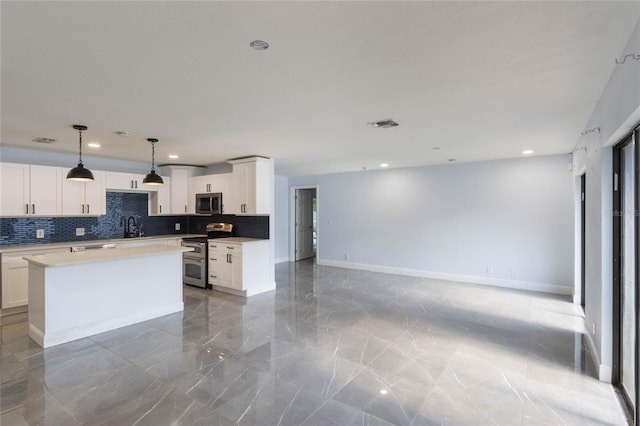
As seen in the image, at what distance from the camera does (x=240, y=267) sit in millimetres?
5516

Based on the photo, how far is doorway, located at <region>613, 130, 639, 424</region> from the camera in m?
2.32

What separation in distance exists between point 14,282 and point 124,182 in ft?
7.32

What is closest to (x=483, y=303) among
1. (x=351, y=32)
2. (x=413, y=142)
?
(x=413, y=142)

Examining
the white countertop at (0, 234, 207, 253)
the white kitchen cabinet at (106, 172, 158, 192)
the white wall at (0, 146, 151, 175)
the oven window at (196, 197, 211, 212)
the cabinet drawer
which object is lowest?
the cabinet drawer

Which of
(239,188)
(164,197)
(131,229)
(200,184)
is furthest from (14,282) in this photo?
(239,188)

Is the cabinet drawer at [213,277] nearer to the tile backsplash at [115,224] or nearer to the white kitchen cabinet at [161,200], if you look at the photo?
the tile backsplash at [115,224]

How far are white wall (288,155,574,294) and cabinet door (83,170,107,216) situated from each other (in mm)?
4755

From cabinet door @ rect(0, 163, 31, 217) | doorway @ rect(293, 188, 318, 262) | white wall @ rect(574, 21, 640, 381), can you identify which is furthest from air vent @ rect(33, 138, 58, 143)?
white wall @ rect(574, 21, 640, 381)

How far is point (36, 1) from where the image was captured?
1.44 metres

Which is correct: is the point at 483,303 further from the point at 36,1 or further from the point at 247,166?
the point at 36,1

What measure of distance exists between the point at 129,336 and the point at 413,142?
4.39 meters

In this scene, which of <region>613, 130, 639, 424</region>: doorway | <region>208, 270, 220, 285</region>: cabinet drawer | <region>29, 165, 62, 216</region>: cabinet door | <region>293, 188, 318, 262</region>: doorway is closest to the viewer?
<region>613, 130, 639, 424</region>: doorway

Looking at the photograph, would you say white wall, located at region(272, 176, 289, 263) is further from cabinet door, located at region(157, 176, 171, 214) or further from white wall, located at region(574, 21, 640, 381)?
white wall, located at region(574, 21, 640, 381)

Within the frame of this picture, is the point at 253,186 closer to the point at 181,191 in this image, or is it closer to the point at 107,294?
the point at 181,191
